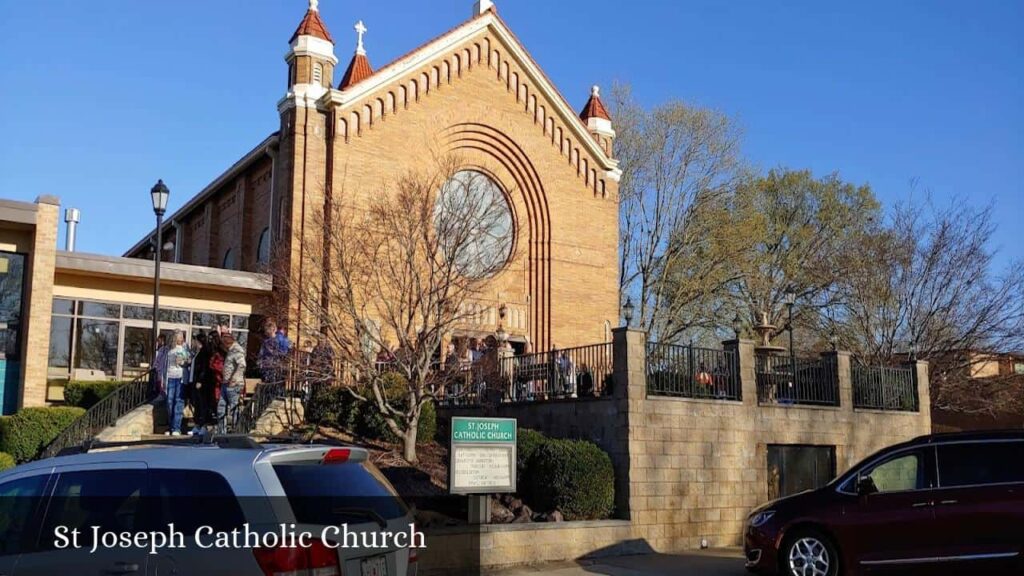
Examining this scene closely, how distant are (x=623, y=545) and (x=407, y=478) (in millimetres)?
3751

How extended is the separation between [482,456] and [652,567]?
2.91 m

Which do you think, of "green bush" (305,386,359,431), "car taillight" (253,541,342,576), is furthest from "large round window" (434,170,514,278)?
"car taillight" (253,541,342,576)

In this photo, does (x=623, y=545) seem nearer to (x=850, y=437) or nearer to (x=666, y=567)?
(x=666, y=567)

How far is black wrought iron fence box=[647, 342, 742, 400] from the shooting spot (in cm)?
1558

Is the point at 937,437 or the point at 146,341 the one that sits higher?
the point at 146,341

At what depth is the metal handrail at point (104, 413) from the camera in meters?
16.5

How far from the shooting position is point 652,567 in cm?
1290

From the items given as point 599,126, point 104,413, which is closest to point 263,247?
point 104,413

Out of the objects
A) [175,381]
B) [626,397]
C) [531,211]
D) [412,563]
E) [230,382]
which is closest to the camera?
[412,563]

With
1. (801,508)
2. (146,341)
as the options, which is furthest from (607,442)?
(146,341)

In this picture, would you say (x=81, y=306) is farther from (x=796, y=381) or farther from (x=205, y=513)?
(x=205, y=513)

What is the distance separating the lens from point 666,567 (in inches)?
508

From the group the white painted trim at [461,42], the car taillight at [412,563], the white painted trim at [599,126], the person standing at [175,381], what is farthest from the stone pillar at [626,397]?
the white painted trim at [599,126]

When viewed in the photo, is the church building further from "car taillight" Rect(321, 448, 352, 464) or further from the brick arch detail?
"car taillight" Rect(321, 448, 352, 464)
